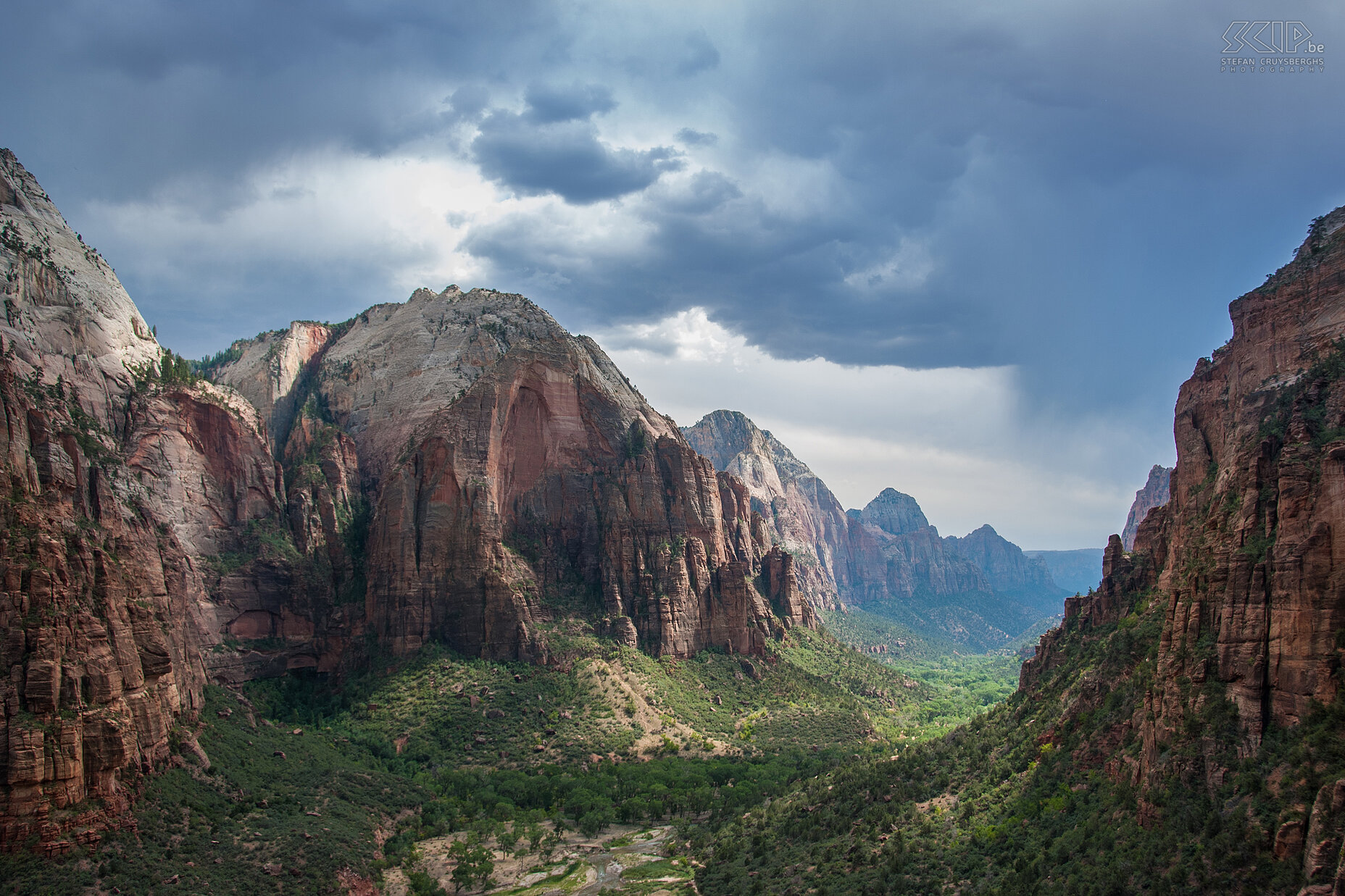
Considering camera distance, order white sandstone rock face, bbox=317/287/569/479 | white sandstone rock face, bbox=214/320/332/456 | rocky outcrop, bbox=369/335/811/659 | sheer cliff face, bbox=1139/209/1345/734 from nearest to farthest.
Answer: sheer cliff face, bbox=1139/209/1345/734 < rocky outcrop, bbox=369/335/811/659 < white sandstone rock face, bbox=317/287/569/479 < white sandstone rock face, bbox=214/320/332/456

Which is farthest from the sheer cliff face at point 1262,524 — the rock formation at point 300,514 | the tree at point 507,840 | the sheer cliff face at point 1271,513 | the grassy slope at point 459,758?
the rock formation at point 300,514

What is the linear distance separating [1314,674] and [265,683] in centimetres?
12435

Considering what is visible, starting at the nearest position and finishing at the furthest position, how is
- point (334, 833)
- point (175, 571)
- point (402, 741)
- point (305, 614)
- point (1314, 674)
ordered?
point (1314, 674)
point (334, 833)
point (175, 571)
point (402, 741)
point (305, 614)

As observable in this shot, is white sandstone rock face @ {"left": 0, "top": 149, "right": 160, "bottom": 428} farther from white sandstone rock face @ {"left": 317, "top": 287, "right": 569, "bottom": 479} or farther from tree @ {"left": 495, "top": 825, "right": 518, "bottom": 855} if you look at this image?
tree @ {"left": 495, "top": 825, "right": 518, "bottom": 855}

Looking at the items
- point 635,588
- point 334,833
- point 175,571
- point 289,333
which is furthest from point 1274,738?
point 289,333

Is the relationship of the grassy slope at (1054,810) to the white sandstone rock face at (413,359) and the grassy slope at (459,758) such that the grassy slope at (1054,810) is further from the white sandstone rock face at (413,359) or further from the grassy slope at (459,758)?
the white sandstone rock face at (413,359)

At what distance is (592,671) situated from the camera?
135625 millimetres

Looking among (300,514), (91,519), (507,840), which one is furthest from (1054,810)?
(300,514)

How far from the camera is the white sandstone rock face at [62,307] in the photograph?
101 m

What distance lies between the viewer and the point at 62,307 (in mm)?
108000

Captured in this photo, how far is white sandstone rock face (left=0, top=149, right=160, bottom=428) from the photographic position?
333ft

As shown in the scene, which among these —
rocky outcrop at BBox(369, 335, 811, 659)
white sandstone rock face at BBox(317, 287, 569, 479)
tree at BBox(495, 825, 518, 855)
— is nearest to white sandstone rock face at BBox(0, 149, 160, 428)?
rocky outcrop at BBox(369, 335, 811, 659)

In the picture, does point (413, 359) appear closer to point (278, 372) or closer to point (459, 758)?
point (278, 372)

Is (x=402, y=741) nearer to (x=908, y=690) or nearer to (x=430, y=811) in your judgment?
(x=430, y=811)
